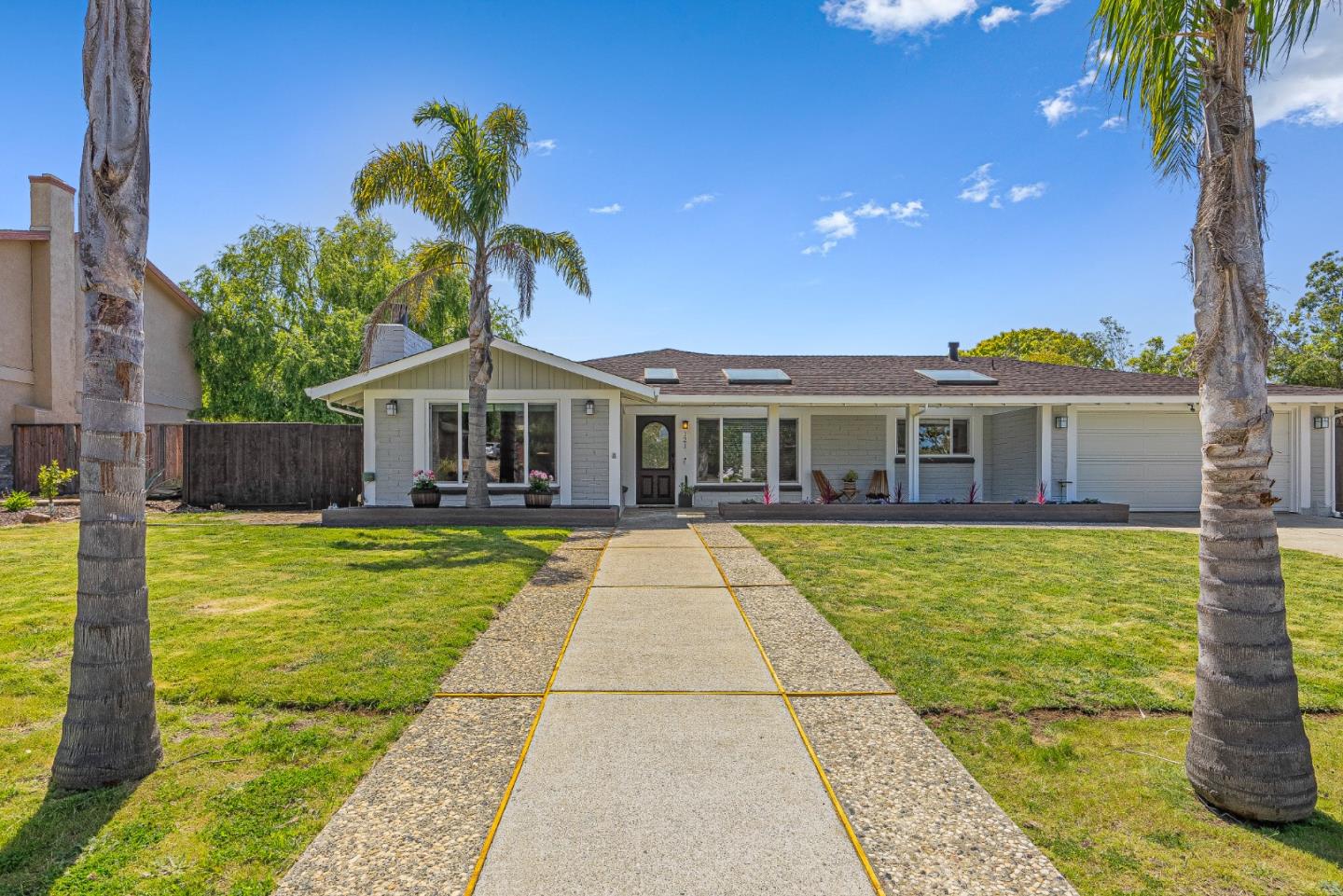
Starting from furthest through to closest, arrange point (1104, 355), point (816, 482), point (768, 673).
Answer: point (1104, 355) → point (816, 482) → point (768, 673)

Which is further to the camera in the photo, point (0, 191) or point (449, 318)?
point (449, 318)

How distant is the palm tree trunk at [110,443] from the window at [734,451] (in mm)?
12962

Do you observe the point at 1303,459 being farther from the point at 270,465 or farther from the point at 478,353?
the point at 270,465

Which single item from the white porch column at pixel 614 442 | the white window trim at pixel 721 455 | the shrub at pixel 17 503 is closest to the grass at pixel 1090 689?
the white porch column at pixel 614 442

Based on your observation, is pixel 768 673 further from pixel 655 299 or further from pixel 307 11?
pixel 655 299

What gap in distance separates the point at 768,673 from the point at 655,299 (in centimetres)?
1560

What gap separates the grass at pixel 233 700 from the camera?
237cm

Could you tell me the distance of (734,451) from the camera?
15.6 m

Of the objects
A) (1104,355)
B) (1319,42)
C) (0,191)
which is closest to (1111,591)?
(1319,42)

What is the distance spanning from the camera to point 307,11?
8.80 m

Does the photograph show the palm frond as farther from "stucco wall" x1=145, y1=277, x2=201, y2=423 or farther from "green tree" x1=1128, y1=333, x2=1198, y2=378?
"green tree" x1=1128, y1=333, x2=1198, y2=378

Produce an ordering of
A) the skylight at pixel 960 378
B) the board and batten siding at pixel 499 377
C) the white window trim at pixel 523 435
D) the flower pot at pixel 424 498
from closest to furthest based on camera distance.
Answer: the flower pot at pixel 424 498, the board and batten siding at pixel 499 377, the white window trim at pixel 523 435, the skylight at pixel 960 378

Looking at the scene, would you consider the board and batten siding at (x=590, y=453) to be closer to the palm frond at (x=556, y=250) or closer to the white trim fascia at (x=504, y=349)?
the white trim fascia at (x=504, y=349)

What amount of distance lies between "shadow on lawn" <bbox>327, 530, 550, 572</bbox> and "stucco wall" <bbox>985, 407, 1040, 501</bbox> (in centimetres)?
1181
